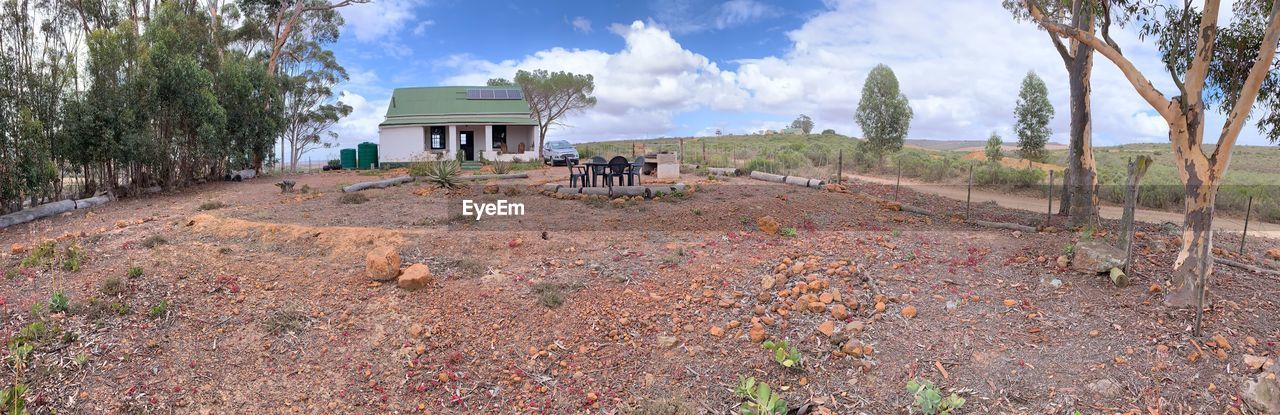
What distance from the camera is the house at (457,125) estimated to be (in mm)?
26834

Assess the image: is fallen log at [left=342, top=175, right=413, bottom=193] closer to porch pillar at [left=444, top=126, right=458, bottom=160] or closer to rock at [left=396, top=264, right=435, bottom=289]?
rock at [left=396, top=264, right=435, bottom=289]

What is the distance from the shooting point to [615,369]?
4750 mm

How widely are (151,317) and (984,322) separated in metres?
7.16

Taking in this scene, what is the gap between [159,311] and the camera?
18.4 feet

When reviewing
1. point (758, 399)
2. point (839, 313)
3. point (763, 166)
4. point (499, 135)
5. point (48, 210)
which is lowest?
point (758, 399)

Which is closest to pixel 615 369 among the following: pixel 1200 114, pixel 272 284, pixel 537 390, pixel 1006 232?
pixel 537 390

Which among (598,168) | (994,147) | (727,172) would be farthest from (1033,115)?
(598,168)

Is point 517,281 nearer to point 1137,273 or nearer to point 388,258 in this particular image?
point 388,258

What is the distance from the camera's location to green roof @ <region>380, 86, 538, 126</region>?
27220mm

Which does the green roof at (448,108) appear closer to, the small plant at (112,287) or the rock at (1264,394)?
the small plant at (112,287)

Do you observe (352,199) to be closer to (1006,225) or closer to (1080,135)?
(1006,225)

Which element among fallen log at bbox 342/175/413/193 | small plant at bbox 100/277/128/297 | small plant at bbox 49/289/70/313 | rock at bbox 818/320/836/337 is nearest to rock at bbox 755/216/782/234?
rock at bbox 818/320/836/337

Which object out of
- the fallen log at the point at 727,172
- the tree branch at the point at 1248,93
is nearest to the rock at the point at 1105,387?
the tree branch at the point at 1248,93

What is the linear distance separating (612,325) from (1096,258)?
14.6ft
